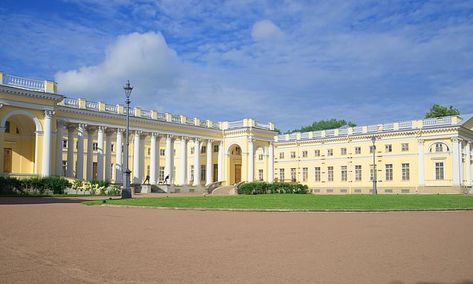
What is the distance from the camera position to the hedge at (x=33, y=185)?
31.6 meters

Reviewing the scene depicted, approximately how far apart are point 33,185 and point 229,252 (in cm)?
2830

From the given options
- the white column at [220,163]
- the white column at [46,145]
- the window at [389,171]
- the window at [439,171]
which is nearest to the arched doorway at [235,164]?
the white column at [220,163]

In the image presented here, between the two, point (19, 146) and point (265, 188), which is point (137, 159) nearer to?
point (19, 146)

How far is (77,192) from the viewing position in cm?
3509

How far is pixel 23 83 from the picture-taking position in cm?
3691

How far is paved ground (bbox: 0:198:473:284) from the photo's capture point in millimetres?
6504

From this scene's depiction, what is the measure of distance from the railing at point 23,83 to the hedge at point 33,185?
868cm

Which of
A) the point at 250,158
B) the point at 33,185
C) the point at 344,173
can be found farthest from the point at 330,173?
→ the point at 33,185

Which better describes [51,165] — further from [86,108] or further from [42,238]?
[42,238]

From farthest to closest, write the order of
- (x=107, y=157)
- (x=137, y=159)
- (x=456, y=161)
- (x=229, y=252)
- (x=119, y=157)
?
(x=456, y=161), (x=137, y=159), (x=107, y=157), (x=119, y=157), (x=229, y=252)

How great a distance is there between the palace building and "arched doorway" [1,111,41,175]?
0.09m

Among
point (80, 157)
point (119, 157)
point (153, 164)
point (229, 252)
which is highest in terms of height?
point (119, 157)

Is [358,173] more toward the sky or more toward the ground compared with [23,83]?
more toward the ground

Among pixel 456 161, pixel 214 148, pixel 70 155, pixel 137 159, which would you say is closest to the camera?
pixel 70 155
